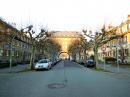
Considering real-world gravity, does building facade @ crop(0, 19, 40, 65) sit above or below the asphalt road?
above

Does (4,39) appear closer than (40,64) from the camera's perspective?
No

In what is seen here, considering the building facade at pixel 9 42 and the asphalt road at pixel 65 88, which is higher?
the building facade at pixel 9 42

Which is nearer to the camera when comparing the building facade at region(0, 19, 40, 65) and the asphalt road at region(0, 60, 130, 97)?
the asphalt road at region(0, 60, 130, 97)

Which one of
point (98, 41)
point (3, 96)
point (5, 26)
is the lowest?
point (3, 96)

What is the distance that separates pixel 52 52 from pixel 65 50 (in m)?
74.0

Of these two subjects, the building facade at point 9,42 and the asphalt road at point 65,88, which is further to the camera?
the building facade at point 9,42

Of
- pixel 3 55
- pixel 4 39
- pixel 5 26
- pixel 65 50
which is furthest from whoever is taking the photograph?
pixel 65 50

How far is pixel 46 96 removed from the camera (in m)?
11.2

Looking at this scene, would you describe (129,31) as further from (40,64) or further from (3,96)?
(3,96)

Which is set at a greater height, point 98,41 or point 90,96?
point 98,41

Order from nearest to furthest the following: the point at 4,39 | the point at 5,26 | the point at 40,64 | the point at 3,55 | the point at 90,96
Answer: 1. the point at 90,96
2. the point at 40,64
3. the point at 4,39
4. the point at 5,26
5. the point at 3,55

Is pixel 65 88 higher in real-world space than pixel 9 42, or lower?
lower

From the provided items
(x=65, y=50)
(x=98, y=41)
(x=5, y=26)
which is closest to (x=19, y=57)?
(x=5, y=26)

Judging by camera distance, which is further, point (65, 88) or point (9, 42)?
point (9, 42)
